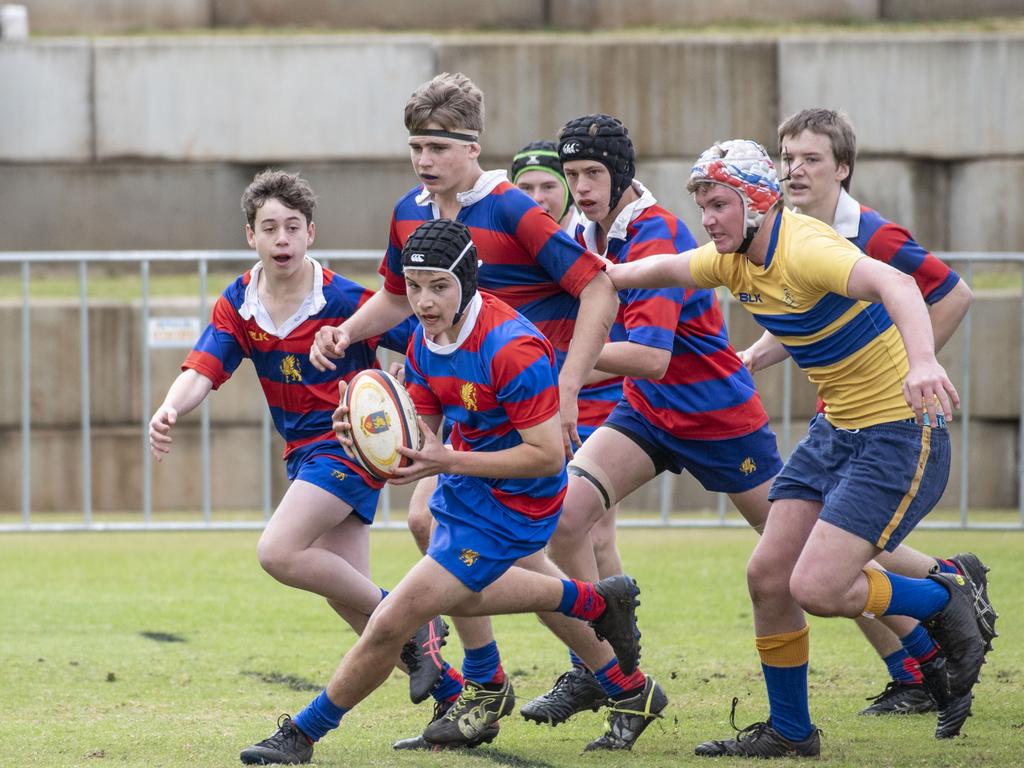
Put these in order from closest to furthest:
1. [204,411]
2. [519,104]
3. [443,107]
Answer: [443,107]
[204,411]
[519,104]

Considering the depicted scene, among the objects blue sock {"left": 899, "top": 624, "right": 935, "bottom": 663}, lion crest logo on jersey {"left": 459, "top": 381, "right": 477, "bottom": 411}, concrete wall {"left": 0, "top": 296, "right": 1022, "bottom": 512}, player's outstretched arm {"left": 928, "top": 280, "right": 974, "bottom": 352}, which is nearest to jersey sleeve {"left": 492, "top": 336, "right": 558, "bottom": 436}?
lion crest logo on jersey {"left": 459, "top": 381, "right": 477, "bottom": 411}

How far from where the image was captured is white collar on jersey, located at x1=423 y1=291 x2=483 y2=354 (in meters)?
4.62

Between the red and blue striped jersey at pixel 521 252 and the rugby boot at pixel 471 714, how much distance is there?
114 cm

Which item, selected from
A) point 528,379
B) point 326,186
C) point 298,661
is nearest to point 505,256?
point 528,379

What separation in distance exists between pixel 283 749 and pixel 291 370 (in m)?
1.40

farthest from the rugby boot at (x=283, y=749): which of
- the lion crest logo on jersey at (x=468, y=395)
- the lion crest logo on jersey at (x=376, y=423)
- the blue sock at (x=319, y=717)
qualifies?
the lion crest logo on jersey at (x=468, y=395)

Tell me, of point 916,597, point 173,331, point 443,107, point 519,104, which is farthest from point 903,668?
point 519,104

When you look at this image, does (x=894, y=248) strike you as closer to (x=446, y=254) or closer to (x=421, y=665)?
(x=446, y=254)

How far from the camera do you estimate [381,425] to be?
4.53 meters

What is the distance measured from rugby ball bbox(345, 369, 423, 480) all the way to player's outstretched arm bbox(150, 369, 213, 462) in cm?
83

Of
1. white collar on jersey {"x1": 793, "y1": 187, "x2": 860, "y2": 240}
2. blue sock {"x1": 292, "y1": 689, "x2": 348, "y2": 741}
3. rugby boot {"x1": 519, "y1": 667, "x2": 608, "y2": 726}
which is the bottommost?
rugby boot {"x1": 519, "y1": 667, "x2": 608, "y2": 726}

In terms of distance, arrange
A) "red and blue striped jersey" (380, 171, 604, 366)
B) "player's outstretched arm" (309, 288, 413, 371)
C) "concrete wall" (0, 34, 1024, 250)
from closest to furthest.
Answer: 1. "red and blue striped jersey" (380, 171, 604, 366)
2. "player's outstretched arm" (309, 288, 413, 371)
3. "concrete wall" (0, 34, 1024, 250)

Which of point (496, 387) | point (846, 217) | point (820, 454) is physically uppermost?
point (846, 217)

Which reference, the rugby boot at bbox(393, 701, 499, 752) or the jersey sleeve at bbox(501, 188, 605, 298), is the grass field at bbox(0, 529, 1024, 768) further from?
the jersey sleeve at bbox(501, 188, 605, 298)
